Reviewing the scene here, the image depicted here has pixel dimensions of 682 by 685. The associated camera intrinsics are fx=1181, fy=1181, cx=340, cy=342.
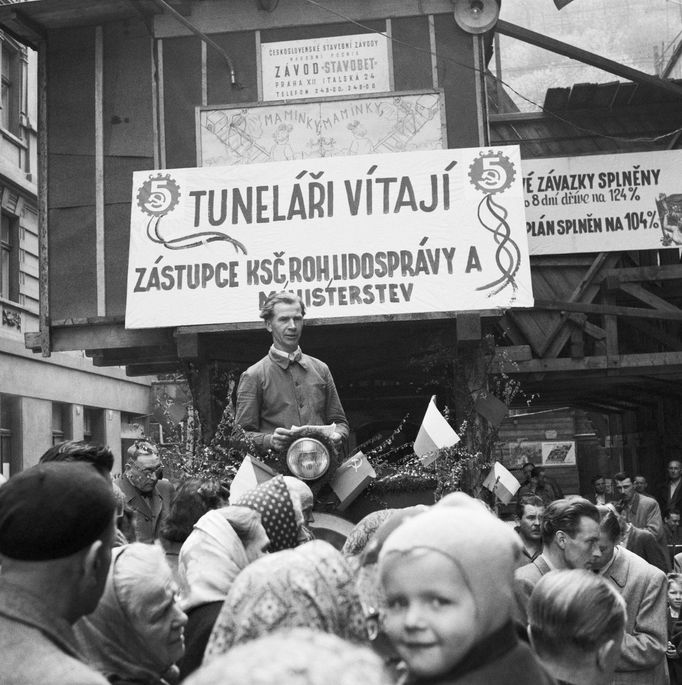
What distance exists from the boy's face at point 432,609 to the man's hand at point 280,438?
5139 mm

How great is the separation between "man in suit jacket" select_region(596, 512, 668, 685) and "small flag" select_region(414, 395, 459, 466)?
3836mm

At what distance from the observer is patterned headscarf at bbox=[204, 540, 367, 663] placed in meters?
2.41

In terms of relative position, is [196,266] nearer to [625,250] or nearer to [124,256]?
[124,256]

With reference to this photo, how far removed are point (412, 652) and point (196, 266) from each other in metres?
10.5

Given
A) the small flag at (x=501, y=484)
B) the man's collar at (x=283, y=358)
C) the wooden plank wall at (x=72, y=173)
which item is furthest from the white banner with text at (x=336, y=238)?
the man's collar at (x=283, y=358)

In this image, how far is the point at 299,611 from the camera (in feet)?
7.95

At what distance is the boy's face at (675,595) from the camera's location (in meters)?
7.99

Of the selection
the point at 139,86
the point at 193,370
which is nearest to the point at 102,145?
the point at 139,86

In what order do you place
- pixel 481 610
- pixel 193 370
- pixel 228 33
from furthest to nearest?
1. pixel 228 33
2. pixel 193 370
3. pixel 481 610

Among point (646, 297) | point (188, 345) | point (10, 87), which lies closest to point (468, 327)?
point (188, 345)

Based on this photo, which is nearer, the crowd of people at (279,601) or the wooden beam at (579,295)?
the crowd of people at (279,601)

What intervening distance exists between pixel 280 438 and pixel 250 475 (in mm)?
326

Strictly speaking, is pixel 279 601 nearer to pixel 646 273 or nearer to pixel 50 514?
pixel 50 514

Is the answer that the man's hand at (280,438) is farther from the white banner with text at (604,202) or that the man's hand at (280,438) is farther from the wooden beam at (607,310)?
the white banner with text at (604,202)
